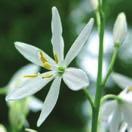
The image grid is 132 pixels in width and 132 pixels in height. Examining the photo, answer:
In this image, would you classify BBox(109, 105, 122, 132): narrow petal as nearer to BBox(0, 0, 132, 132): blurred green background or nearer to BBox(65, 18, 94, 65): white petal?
BBox(65, 18, 94, 65): white petal

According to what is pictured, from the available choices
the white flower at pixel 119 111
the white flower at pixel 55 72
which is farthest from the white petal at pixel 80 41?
the white flower at pixel 119 111

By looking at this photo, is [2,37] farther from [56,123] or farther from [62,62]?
[62,62]

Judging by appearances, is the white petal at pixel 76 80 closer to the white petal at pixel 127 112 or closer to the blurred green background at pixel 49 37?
the white petal at pixel 127 112

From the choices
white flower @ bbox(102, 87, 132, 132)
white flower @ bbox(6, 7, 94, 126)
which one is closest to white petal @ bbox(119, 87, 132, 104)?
white flower @ bbox(102, 87, 132, 132)

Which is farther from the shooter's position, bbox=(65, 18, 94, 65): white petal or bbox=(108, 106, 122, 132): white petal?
bbox=(108, 106, 122, 132): white petal

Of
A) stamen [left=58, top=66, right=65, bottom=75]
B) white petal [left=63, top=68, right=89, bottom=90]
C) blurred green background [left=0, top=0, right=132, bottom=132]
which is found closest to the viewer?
white petal [left=63, top=68, right=89, bottom=90]

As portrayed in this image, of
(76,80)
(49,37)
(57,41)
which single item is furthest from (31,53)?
(49,37)

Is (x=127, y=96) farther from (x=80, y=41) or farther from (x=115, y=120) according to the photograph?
(x=80, y=41)

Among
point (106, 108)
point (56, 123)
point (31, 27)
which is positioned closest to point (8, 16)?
point (31, 27)

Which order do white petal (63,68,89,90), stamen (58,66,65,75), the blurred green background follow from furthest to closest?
the blurred green background, stamen (58,66,65,75), white petal (63,68,89,90)
